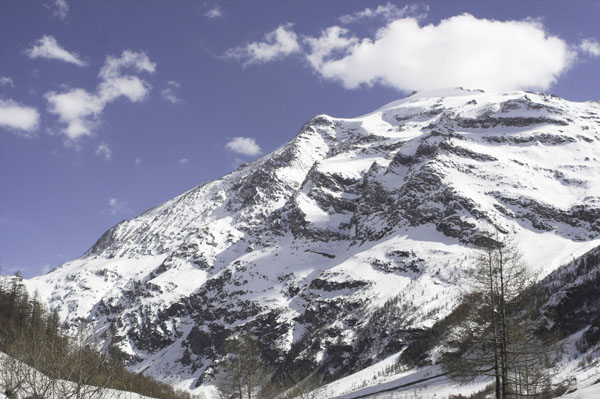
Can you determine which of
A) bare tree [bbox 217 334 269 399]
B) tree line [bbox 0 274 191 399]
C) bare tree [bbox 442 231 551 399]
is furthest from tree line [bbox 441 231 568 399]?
bare tree [bbox 217 334 269 399]

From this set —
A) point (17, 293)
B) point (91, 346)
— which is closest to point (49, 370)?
point (91, 346)

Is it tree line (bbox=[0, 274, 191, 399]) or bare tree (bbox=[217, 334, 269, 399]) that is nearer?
tree line (bbox=[0, 274, 191, 399])

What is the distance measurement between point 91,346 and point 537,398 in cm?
2287

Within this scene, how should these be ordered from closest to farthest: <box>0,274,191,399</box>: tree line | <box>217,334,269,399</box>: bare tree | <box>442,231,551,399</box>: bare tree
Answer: <box>0,274,191,399</box>: tree line < <box>442,231,551,399</box>: bare tree < <box>217,334,269,399</box>: bare tree

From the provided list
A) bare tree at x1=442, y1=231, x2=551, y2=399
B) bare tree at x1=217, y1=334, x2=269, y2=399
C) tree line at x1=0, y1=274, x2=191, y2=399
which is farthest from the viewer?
bare tree at x1=217, y1=334, x2=269, y2=399

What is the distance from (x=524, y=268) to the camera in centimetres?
2597

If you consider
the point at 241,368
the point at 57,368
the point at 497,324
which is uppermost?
the point at 57,368

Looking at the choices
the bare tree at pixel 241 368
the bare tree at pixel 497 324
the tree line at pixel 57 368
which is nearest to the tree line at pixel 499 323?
the bare tree at pixel 497 324

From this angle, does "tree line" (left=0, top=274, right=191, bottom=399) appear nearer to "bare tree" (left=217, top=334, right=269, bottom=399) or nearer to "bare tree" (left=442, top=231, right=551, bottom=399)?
"bare tree" (left=442, top=231, right=551, bottom=399)

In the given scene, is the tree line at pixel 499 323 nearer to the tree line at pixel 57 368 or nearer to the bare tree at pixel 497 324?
the bare tree at pixel 497 324

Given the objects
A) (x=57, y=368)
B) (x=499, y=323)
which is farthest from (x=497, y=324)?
(x=57, y=368)

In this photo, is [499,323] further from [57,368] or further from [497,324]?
[57,368]

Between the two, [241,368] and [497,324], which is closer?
[497,324]

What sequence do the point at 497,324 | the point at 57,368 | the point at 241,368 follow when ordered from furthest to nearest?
the point at 241,368 < the point at 497,324 < the point at 57,368
